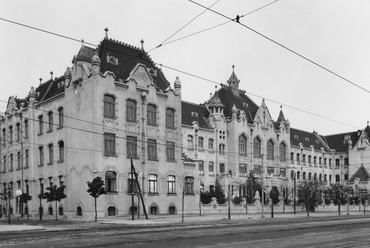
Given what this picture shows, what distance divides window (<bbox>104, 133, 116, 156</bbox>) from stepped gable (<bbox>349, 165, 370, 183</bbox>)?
6147cm

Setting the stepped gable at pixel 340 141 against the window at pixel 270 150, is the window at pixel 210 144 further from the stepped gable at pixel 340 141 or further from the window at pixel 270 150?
the stepped gable at pixel 340 141

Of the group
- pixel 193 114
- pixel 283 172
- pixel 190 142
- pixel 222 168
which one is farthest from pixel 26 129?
pixel 283 172

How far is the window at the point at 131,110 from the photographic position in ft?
168

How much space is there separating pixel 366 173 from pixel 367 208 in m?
14.5

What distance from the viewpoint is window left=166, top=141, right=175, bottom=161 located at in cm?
5497

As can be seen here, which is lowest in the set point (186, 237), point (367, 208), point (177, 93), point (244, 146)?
point (367, 208)

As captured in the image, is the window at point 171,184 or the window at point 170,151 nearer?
the window at point 171,184

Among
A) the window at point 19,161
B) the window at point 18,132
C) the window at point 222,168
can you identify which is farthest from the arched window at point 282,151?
the window at point 18,132

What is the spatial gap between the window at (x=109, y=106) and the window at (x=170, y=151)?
327 inches

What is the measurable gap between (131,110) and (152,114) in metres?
3.05

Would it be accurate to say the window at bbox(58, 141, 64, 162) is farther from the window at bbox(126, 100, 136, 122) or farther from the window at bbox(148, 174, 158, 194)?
the window at bbox(148, 174, 158, 194)

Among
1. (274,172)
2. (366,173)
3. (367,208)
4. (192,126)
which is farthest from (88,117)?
(366,173)

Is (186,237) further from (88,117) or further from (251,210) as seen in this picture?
(251,210)

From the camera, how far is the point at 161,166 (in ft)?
176
